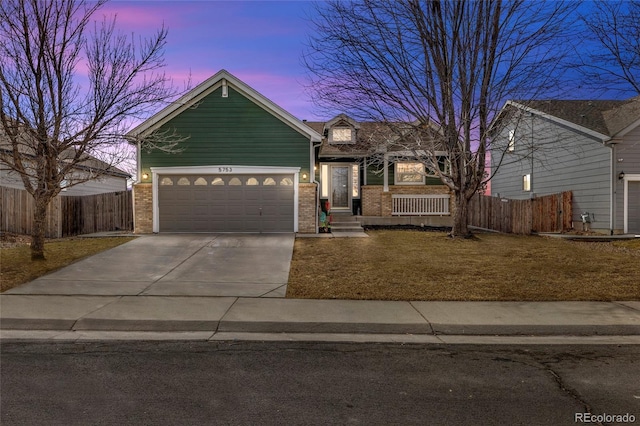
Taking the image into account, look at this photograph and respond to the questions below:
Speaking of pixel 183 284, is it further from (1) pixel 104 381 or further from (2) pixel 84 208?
(2) pixel 84 208

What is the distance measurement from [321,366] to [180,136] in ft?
45.3

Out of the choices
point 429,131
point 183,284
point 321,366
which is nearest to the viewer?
point 321,366

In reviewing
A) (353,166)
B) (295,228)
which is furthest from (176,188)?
(353,166)

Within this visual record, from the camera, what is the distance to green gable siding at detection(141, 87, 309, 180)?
664 inches

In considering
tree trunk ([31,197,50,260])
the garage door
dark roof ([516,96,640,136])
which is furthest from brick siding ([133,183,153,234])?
dark roof ([516,96,640,136])

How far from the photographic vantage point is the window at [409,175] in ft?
70.5

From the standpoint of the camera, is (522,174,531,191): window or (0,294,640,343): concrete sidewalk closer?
(0,294,640,343): concrete sidewalk

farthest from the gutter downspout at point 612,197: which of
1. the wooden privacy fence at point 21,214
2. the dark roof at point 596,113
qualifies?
the wooden privacy fence at point 21,214

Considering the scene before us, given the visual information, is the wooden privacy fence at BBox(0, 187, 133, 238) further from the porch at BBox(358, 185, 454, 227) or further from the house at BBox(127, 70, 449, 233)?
the porch at BBox(358, 185, 454, 227)

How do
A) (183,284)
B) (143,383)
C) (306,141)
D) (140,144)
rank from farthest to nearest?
1. (306,141)
2. (140,144)
3. (183,284)
4. (143,383)

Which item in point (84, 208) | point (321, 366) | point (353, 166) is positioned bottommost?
point (321, 366)

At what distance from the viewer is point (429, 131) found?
570 inches

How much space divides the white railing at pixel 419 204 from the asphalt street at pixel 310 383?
1498 centimetres

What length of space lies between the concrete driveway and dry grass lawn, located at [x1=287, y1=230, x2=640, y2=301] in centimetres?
72
